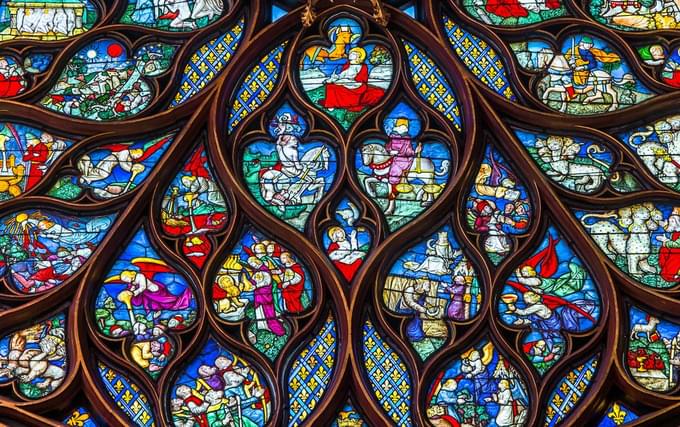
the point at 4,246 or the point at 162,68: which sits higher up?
the point at 162,68

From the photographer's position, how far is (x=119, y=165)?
17172 mm

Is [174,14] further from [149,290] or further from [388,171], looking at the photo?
[149,290]

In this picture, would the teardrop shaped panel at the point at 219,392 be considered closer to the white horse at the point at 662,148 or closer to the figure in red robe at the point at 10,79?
the figure in red robe at the point at 10,79

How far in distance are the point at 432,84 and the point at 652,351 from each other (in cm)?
275

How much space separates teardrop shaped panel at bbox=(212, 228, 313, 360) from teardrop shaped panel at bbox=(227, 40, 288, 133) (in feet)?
3.49

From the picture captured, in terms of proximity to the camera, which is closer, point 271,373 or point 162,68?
point 271,373

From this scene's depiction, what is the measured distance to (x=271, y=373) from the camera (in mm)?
16062

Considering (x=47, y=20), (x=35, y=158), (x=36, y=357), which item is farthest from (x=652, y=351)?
(x=47, y=20)

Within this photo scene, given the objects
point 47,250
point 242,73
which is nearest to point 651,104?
point 242,73

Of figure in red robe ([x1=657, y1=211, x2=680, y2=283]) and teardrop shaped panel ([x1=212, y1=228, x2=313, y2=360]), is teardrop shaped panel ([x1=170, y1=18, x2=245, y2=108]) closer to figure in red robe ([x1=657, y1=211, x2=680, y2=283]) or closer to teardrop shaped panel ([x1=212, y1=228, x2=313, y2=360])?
teardrop shaped panel ([x1=212, y1=228, x2=313, y2=360])

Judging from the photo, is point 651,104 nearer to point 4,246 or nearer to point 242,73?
point 242,73

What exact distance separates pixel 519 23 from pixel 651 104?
1262mm

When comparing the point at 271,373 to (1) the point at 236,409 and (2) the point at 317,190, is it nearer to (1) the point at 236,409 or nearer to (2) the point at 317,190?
(1) the point at 236,409

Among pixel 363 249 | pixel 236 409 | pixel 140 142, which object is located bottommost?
pixel 236 409
